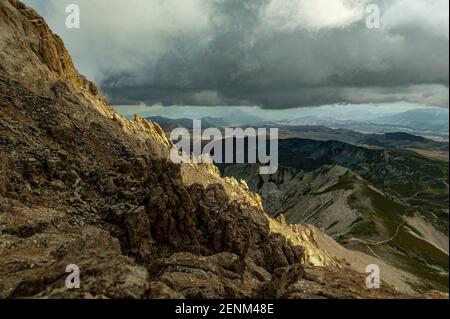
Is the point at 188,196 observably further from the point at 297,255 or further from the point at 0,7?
the point at 0,7

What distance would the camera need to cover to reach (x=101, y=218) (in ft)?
170

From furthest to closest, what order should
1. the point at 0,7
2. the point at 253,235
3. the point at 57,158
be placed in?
the point at 0,7, the point at 253,235, the point at 57,158

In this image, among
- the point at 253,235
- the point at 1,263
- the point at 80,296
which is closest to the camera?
the point at 80,296

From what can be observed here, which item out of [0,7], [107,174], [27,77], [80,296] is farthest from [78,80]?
[80,296]

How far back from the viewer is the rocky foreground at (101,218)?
25312 mm

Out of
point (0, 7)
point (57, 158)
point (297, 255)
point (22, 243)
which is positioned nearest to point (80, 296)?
point (22, 243)

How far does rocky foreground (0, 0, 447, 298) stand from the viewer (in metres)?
25.3

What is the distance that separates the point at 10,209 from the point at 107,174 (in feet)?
65.3

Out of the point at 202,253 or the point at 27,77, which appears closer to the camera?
the point at 202,253

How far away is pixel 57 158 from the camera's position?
54156mm

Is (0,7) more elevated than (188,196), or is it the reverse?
(0,7)

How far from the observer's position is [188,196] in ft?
216

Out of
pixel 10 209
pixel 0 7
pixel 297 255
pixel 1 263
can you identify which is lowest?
pixel 297 255
